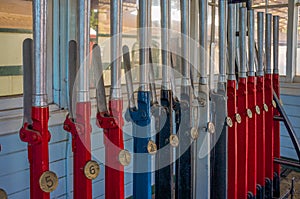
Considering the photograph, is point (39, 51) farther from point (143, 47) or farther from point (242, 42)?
point (242, 42)

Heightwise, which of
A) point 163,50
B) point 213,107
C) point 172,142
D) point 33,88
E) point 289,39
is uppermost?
point 289,39

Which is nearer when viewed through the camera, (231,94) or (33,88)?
(33,88)

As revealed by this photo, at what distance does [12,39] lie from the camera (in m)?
1.65

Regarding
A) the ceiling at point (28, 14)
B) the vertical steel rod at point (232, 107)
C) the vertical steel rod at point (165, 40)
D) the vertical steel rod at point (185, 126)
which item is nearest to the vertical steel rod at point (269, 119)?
the vertical steel rod at point (232, 107)

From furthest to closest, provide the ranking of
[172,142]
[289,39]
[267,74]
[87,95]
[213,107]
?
[289,39] < [267,74] < [213,107] < [172,142] < [87,95]

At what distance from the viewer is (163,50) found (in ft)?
5.16

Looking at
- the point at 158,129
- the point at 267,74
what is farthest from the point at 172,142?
the point at 267,74

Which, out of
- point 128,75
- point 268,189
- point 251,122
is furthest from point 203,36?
point 268,189

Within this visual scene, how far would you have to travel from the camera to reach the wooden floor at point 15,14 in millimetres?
1612

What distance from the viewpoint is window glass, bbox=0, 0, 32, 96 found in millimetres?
1619

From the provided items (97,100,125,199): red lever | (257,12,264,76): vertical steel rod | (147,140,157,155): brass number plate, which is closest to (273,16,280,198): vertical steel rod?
(257,12,264,76): vertical steel rod

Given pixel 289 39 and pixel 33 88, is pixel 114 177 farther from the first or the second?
pixel 289 39

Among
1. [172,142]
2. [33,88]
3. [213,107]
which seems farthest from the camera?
[213,107]

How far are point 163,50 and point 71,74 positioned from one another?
0.48 metres
